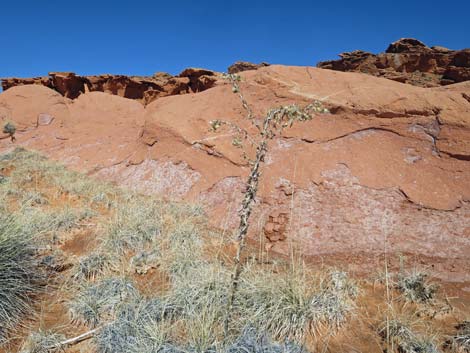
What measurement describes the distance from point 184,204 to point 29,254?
7.47 ft

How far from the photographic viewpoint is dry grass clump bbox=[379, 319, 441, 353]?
6.50 ft

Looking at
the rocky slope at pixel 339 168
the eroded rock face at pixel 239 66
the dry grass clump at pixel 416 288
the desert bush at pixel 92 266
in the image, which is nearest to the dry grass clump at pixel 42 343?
the desert bush at pixel 92 266

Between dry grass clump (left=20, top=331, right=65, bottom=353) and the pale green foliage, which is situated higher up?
the pale green foliage

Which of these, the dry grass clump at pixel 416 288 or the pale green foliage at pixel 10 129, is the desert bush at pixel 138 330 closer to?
the dry grass clump at pixel 416 288

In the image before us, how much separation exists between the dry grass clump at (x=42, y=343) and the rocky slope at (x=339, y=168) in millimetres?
1858

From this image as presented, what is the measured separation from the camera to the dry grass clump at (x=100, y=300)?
2.29 metres

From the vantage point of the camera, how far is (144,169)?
20.1 ft

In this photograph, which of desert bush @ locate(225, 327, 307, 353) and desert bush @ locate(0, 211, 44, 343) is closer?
desert bush @ locate(225, 327, 307, 353)

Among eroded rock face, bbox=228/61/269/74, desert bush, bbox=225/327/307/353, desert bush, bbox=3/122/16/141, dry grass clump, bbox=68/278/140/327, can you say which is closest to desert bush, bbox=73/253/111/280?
dry grass clump, bbox=68/278/140/327

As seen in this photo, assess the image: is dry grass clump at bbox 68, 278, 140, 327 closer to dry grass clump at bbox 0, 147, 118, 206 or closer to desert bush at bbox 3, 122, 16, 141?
dry grass clump at bbox 0, 147, 118, 206

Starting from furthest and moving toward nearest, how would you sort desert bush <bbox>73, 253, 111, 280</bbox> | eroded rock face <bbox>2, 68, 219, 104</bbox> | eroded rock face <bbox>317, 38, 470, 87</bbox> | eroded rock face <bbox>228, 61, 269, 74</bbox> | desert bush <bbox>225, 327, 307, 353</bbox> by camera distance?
eroded rock face <bbox>228, 61, 269, 74</bbox> → eroded rock face <bbox>2, 68, 219, 104</bbox> → eroded rock face <bbox>317, 38, 470, 87</bbox> → desert bush <bbox>73, 253, 111, 280</bbox> → desert bush <bbox>225, 327, 307, 353</bbox>

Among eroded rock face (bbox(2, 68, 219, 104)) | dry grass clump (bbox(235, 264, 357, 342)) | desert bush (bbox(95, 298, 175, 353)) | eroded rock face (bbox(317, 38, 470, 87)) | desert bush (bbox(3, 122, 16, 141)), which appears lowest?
desert bush (bbox(95, 298, 175, 353))

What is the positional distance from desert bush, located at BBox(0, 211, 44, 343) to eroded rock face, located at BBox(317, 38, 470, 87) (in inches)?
644

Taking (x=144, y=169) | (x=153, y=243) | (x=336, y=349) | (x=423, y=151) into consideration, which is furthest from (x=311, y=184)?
(x=144, y=169)
